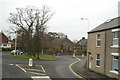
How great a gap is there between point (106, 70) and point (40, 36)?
67.1 feet

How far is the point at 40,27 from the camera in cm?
3947

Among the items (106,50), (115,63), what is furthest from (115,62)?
(106,50)

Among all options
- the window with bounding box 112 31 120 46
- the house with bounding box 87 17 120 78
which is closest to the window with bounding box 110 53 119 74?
the house with bounding box 87 17 120 78

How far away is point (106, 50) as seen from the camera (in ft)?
63.2

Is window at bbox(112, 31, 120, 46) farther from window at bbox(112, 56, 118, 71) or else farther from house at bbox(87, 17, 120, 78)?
window at bbox(112, 56, 118, 71)

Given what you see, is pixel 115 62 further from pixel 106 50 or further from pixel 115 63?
pixel 106 50

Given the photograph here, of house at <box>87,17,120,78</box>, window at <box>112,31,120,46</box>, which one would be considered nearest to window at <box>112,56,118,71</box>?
house at <box>87,17,120,78</box>

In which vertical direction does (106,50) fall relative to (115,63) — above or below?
above

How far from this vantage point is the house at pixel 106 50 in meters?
17.5

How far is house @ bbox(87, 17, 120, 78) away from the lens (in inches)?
688

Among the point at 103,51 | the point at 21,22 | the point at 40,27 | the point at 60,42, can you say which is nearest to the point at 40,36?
the point at 40,27

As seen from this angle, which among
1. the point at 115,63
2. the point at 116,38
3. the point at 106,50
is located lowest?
the point at 115,63

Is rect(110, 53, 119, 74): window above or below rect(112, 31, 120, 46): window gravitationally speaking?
below

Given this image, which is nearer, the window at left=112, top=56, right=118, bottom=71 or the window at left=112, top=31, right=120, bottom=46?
the window at left=112, top=31, right=120, bottom=46
